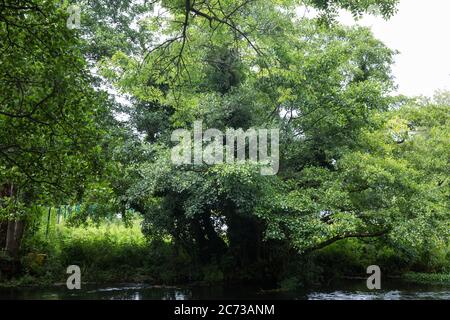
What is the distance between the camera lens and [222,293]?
16.2 m

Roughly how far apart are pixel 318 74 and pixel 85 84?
10280mm

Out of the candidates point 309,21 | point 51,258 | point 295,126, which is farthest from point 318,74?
point 51,258

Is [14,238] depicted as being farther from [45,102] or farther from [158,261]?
[45,102]

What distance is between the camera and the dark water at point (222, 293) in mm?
14992

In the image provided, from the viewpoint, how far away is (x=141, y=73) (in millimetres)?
9320

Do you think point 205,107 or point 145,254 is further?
point 145,254

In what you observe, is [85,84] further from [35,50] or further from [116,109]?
[116,109]

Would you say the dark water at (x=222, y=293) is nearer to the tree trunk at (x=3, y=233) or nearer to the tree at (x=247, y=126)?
the tree at (x=247, y=126)

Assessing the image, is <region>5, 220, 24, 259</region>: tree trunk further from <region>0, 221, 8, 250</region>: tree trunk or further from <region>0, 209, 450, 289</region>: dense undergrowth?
<region>0, 221, 8, 250</region>: tree trunk

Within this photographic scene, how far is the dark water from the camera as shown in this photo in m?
15.0

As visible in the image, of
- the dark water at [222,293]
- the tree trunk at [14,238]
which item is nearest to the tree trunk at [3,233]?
the tree trunk at [14,238]

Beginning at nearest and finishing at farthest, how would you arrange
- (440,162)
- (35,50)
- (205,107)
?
1. (35,50)
2. (205,107)
3. (440,162)

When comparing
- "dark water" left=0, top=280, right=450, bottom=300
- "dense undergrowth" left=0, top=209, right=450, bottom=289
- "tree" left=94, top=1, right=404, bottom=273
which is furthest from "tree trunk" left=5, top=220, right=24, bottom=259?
"tree" left=94, top=1, right=404, bottom=273
